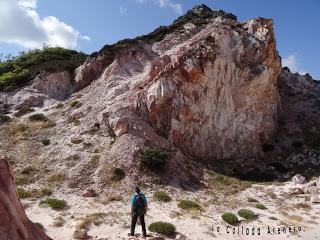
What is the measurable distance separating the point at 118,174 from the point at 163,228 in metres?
9.78

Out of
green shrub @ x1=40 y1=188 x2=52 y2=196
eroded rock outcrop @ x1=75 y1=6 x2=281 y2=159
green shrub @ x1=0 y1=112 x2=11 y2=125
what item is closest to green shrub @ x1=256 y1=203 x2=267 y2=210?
eroded rock outcrop @ x1=75 y1=6 x2=281 y2=159

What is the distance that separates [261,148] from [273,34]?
14.1 m

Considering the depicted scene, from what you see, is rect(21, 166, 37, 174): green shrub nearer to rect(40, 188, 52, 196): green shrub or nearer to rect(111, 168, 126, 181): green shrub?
rect(40, 188, 52, 196): green shrub

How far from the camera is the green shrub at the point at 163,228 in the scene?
22.8m

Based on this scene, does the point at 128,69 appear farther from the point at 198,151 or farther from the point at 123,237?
the point at 123,237

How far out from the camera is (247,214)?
86.9 feet

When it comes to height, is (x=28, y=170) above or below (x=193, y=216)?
above

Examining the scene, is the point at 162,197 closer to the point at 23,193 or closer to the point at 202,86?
Answer: the point at 23,193

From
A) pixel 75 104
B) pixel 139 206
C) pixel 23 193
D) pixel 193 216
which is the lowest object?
pixel 139 206

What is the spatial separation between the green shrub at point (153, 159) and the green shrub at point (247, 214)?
27.4 feet

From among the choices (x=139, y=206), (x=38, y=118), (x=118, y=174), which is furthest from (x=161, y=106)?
(x=139, y=206)

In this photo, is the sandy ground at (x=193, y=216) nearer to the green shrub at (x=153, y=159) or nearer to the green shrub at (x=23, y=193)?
the green shrub at (x=23, y=193)

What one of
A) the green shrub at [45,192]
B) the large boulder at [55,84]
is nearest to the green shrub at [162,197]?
the green shrub at [45,192]

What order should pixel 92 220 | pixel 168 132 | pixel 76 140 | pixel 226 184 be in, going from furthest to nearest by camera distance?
1. pixel 168 132
2. pixel 76 140
3. pixel 226 184
4. pixel 92 220
